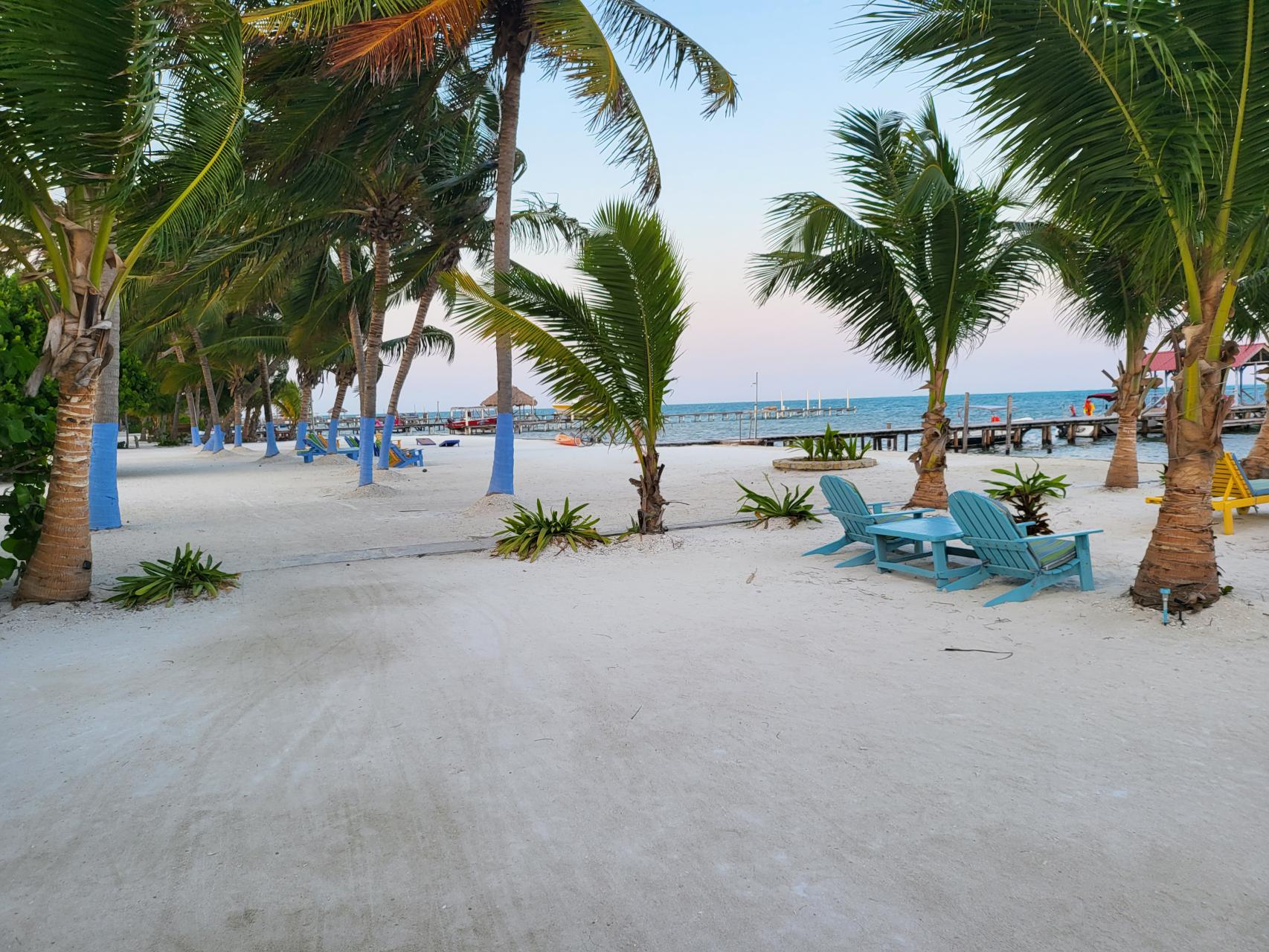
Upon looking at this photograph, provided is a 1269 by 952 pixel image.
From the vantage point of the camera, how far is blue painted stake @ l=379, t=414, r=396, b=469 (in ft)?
62.0

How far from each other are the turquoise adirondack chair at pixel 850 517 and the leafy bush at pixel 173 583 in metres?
5.16

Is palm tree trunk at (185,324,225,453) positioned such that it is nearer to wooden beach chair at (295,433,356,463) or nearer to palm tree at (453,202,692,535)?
wooden beach chair at (295,433,356,463)

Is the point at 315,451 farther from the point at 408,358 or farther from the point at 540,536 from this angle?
the point at 540,536

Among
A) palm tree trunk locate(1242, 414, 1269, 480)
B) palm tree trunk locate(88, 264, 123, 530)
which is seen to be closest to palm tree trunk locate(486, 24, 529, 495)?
palm tree trunk locate(88, 264, 123, 530)

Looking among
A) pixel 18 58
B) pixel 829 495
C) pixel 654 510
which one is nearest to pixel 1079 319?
pixel 829 495

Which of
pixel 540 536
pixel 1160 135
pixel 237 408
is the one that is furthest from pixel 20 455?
pixel 237 408

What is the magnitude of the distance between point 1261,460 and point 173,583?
1379 centimetres

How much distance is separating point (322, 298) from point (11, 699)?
1490cm

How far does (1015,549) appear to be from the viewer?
18.9 ft

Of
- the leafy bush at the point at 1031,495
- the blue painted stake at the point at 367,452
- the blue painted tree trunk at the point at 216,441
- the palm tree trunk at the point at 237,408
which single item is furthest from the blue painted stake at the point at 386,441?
the palm tree trunk at the point at 237,408

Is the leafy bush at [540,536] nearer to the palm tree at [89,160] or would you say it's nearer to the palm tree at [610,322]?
the palm tree at [610,322]

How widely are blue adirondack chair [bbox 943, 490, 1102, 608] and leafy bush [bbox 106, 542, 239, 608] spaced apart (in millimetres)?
5769

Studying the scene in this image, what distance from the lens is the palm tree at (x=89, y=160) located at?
4.77 meters

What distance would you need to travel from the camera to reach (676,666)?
4629mm
